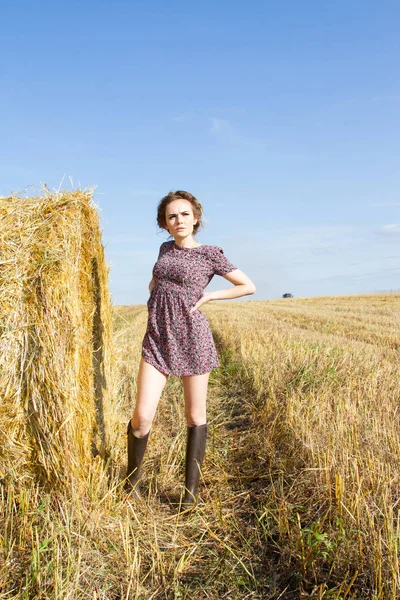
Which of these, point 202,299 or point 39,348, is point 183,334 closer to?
point 202,299

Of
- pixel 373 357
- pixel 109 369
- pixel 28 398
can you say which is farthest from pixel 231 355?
pixel 28 398

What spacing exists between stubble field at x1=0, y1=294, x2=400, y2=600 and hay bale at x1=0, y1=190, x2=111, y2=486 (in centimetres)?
23

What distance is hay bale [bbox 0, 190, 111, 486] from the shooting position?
2.88 meters

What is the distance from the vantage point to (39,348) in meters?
2.90

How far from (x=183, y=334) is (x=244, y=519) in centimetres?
122

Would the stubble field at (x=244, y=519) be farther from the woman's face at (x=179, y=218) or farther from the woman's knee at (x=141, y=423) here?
the woman's face at (x=179, y=218)

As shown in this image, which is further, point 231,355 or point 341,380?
point 231,355

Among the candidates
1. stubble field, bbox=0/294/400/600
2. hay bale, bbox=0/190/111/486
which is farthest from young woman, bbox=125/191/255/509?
hay bale, bbox=0/190/111/486

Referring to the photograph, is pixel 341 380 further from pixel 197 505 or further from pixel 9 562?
pixel 9 562

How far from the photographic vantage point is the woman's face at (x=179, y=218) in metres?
3.56

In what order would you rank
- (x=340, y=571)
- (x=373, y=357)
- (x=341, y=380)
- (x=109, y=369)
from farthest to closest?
(x=373, y=357)
(x=341, y=380)
(x=109, y=369)
(x=340, y=571)

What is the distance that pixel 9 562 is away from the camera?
267 cm

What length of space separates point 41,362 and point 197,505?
1399mm

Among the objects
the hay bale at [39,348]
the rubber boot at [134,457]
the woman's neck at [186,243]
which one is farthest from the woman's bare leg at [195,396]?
the woman's neck at [186,243]
